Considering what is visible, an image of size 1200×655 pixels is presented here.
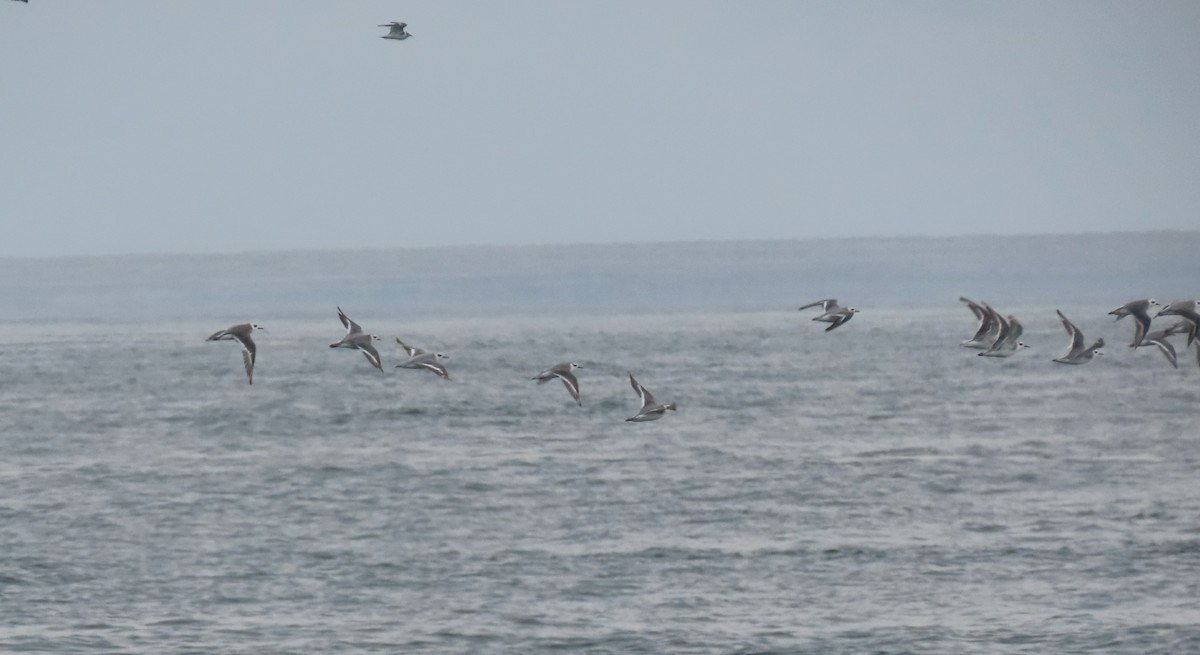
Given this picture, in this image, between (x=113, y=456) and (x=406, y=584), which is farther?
(x=113, y=456)

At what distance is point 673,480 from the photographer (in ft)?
152

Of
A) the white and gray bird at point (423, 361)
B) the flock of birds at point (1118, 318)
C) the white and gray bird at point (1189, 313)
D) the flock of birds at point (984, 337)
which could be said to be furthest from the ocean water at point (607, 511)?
the white and gray bird at point (1189, 313)

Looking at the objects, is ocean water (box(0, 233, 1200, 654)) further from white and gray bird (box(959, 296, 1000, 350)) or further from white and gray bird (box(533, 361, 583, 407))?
white and gray bird (box(959, 296, 1000, 350))

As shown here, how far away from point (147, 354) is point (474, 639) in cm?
7415

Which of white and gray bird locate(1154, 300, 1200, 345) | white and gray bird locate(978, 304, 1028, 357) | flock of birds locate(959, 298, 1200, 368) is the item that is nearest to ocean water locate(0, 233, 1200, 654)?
flock of birds locate(959, 298, 1200, 368)

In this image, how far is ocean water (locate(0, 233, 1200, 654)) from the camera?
30.3m

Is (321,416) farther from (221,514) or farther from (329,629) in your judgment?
(329,629)

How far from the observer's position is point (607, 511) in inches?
1619

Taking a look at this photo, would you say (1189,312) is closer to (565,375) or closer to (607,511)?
(565,375)

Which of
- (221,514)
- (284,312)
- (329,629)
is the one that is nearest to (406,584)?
(329,629)

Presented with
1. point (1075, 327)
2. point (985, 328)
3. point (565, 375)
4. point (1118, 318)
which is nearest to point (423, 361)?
point (565, 375)

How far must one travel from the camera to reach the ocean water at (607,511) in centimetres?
3031

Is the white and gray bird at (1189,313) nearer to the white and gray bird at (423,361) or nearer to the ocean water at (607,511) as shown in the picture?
the ocean water at (607,511)

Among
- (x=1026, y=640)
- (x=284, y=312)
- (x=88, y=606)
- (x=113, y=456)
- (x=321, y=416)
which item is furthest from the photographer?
(x=284, y=312)
